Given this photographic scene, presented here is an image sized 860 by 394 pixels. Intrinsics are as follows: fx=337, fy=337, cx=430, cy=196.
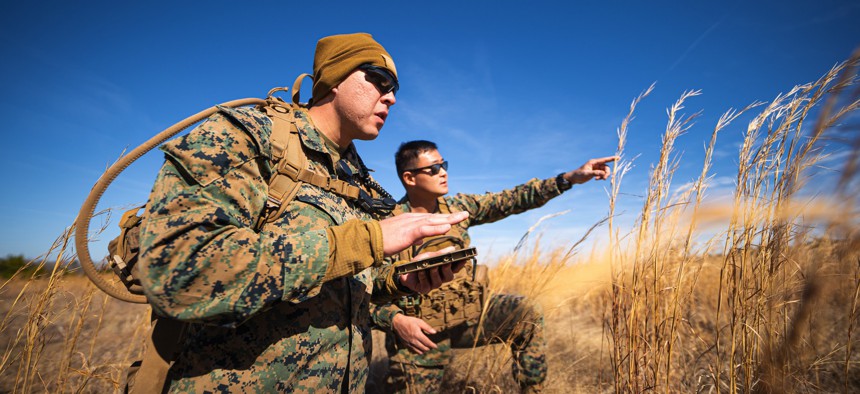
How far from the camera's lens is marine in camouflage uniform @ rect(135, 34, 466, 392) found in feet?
3.16

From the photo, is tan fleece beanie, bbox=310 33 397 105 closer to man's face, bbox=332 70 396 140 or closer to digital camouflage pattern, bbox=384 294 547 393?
man's face, bbox=332 70 396 140

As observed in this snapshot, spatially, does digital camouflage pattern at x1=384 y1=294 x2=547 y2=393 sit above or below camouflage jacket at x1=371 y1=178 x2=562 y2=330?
below

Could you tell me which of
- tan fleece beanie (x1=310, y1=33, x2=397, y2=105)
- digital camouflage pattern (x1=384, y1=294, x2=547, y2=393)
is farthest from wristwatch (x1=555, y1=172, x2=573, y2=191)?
tan fleece beanie (x1=310, y1=33, x2=397, y2=105)

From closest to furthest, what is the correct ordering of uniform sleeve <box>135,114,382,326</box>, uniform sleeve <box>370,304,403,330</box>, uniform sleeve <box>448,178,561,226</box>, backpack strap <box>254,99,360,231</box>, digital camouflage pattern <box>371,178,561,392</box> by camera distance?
1. uniform sleeve <box>135,114,382,326</box>
2. backpack strap <box>254,99,360,231</box>
3. uniform sleeve <box>370,304,403,330</box>
4. digital camouflage pattern <box>371,178,561,392</box>
5. uniform sleeve <box>448,178,561,226</box>

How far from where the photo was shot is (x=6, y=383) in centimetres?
300

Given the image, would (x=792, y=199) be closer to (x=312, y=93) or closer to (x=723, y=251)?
(x=723, y=251)

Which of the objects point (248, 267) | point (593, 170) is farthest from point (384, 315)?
point (593, 170)

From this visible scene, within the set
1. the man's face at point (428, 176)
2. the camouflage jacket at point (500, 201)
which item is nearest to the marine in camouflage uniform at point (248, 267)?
the man's face at point (428, 176)

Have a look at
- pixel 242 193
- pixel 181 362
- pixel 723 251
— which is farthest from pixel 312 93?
pixel 723 251

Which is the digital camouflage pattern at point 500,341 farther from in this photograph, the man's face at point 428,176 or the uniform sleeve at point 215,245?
the uniform sleeve at point 215,245

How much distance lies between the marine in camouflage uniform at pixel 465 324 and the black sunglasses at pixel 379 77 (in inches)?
57.3

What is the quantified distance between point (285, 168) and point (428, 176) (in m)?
2.45

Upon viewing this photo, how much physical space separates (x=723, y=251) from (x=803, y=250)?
0.28 metres

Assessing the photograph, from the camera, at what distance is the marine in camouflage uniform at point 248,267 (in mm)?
963
